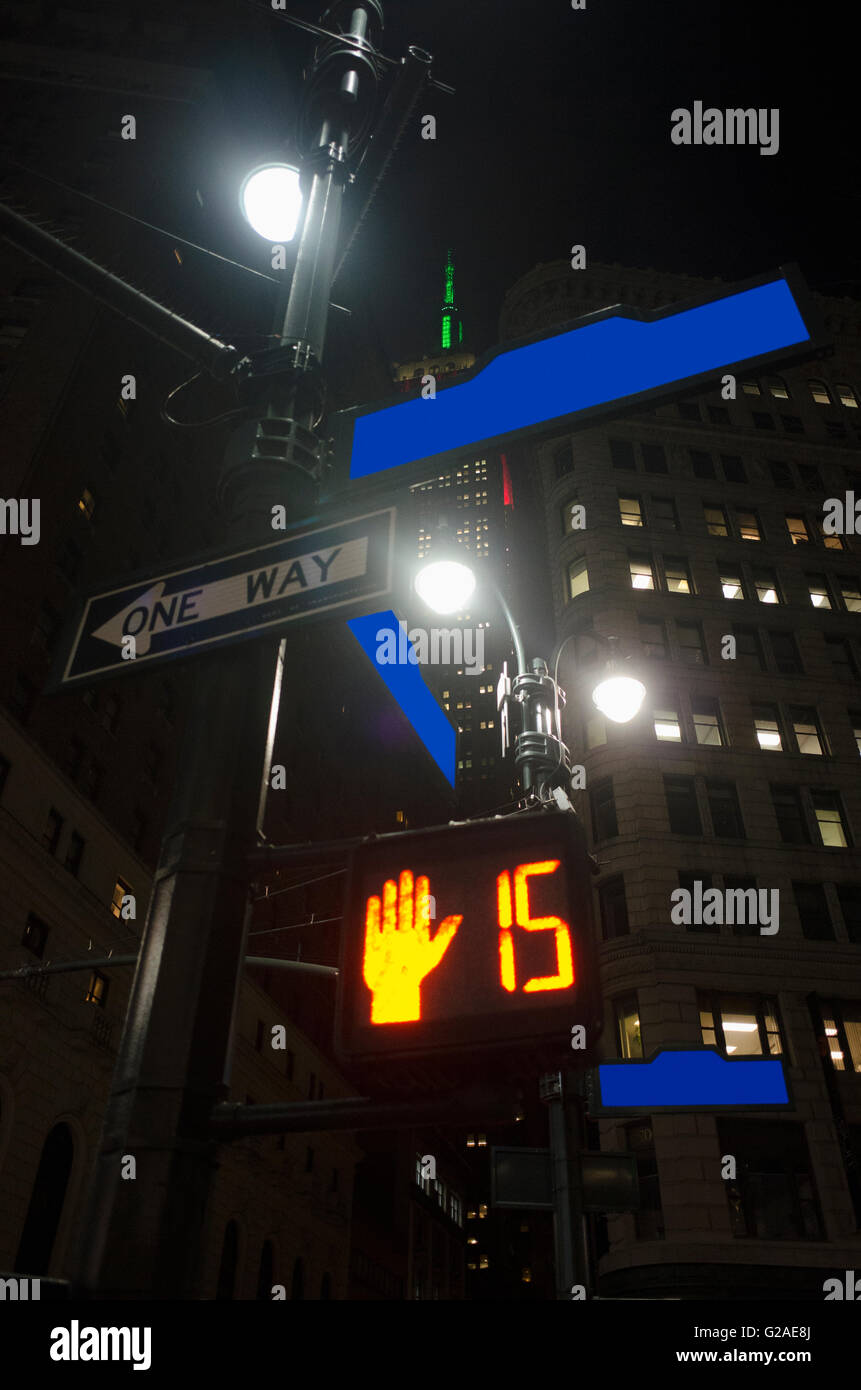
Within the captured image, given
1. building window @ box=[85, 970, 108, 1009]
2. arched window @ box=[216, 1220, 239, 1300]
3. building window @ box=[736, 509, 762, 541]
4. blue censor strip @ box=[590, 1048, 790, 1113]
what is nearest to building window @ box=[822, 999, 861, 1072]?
building window @ box=[736, 509, 762, 541]

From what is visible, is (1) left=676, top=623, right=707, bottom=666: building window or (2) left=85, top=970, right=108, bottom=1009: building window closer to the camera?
(2) left=85, top=970, right=108, bottom=1009: building window

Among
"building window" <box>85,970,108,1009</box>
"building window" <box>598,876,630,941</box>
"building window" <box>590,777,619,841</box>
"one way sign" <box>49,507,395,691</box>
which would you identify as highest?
"building window" <box>590,777,619,841</box>

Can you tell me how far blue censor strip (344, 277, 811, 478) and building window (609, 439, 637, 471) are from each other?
4268 centimetres

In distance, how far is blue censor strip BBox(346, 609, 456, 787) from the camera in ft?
15.0

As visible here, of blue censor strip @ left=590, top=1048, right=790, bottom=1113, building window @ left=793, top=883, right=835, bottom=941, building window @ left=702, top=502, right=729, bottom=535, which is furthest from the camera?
building window @ left=702, top=502, right=729, bottom=535

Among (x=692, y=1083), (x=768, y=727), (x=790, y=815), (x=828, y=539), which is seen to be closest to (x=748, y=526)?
(x=828, y=539)

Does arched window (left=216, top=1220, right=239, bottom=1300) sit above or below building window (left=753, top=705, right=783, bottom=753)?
below

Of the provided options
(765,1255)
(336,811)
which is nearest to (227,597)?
(765,1255)

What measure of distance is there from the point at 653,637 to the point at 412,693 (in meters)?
35.5

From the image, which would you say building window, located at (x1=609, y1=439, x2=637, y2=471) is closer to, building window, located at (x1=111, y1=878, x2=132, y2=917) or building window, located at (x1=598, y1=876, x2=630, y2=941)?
building window, located at (x1=598, y1=876, x2=630, y2=941)

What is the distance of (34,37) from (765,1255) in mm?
84831

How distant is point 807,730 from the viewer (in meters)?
37.7
